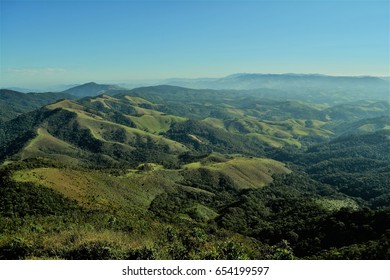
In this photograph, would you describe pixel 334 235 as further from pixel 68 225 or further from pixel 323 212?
pixel 68 225

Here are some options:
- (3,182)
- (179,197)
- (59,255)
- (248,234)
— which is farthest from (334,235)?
(3,182)

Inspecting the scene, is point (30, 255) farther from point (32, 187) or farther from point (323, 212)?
point (323, 212)

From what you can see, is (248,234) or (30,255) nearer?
(30,255)

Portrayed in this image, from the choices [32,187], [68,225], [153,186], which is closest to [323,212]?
[153,186]
